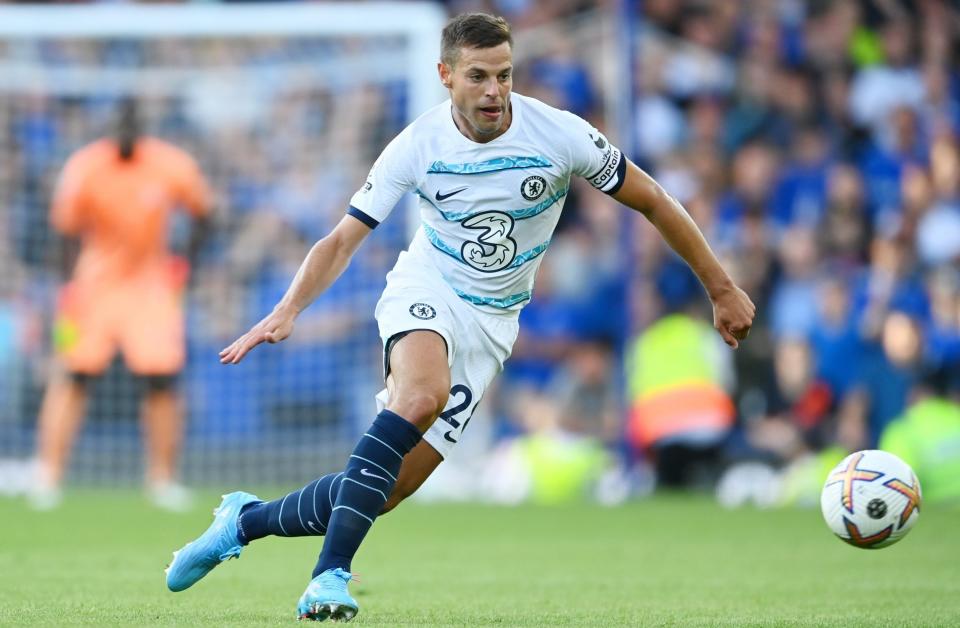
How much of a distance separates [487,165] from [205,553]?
1721mm

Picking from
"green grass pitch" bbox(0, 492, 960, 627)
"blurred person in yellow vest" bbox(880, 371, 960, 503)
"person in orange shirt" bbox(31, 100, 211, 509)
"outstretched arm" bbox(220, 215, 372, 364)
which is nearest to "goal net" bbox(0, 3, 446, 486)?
"person in orange shirt" bbox(31, 100, 211, 509)

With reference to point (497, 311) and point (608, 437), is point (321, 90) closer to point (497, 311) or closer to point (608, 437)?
point (608, 437)

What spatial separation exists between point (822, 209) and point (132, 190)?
640 centimetres

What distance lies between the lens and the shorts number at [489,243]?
5891 millimetres

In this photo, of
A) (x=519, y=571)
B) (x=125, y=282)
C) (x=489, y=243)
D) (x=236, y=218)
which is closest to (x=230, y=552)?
(x=489, y=243)

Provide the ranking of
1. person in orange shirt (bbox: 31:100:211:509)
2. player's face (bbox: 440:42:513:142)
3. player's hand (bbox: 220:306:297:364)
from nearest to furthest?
player's hand (bbox: 220:306:297:364) → player's face (bbox: 440:42:513:142) → person in orange shirt (bbox: 31:100:211:509)

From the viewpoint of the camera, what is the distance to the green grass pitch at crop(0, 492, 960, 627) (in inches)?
224

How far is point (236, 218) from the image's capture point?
1442cm

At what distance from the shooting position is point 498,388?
14.9 metres

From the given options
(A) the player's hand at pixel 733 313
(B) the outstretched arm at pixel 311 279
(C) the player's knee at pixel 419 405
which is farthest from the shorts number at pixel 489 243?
(A) the player's hand at pixel 733 313

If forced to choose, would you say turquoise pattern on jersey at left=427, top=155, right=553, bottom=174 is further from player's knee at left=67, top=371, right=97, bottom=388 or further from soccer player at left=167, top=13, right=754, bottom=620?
player's knee at left=67, top=371, right=97, bottom=388

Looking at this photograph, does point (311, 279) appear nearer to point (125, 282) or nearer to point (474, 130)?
point (474, 130)

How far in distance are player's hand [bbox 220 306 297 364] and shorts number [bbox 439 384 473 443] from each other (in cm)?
69

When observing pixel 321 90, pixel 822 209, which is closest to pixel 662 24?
pixel 822 209
